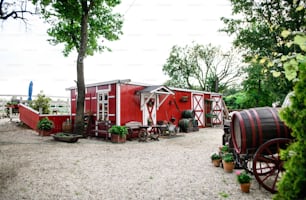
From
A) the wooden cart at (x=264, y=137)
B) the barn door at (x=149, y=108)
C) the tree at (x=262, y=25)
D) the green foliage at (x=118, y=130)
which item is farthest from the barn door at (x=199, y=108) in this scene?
the wooden cart at (x=264, y=137)

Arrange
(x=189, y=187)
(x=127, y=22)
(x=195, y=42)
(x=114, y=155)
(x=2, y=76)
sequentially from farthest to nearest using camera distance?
(x=195, y=42) < (x=2, y=76) < (x=127, y=22) < (x=114, y=155) < (x=189, y=187)

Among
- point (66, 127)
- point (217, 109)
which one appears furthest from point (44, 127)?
point (217, 109)

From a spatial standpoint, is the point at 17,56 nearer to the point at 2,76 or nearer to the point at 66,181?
the point at 2,76

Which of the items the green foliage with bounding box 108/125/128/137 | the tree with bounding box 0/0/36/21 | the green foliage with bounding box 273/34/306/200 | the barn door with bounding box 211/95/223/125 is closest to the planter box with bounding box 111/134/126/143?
the green foliage with bounding box 108/125/128/137

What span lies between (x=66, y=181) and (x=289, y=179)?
355 cm

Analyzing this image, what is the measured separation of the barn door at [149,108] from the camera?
404 inches

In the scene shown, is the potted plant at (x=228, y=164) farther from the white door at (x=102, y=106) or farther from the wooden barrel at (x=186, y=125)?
the wooden barrel at (x=186, y=125)

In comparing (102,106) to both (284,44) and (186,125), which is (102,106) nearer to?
(186,125)

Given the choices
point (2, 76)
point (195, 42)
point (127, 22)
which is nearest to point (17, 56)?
point (2, 76)

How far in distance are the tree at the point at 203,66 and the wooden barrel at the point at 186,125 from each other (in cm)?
1324

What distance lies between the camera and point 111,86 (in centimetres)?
953

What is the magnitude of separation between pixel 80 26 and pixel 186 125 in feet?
25.6

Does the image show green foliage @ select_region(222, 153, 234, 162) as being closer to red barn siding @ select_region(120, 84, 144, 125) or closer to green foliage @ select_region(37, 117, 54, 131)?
red barn siding @ select_region(120, 84, 144, 125)

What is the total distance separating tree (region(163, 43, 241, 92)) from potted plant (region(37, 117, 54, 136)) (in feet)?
59.5
